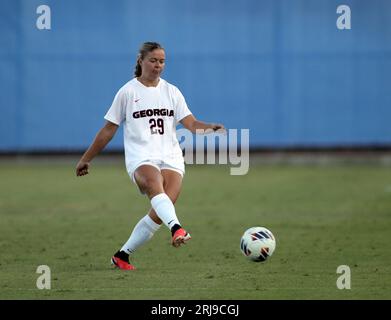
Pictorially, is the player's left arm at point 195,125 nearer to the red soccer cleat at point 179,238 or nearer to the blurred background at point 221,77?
the red soccer cleat at point 179,238

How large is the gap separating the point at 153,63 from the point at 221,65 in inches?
551

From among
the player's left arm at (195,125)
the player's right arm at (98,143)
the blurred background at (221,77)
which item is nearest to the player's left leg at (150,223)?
the player's left arm at (195,125)

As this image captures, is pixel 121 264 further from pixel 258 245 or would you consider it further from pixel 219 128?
pixel 219 128

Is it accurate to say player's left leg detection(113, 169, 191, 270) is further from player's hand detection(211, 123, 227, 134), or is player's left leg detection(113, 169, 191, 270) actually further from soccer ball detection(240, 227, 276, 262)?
soccer ball detection(240, 227, 276, 262)

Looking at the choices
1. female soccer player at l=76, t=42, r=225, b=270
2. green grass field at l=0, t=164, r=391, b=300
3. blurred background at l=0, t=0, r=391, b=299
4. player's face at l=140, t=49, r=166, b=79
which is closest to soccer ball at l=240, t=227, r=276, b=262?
green grass field at l=0, t=164, r=391, b=300

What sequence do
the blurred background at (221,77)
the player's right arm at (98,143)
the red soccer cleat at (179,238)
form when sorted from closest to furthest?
the red soccer cleat at (179,238) → the player's right arm at (98,143) → the blurred background at (221,77)

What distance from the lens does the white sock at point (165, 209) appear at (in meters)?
9.48

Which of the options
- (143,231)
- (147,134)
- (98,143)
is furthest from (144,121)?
(143,231)

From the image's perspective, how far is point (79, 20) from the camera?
2359cm

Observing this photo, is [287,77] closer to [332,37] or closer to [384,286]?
[332,37]

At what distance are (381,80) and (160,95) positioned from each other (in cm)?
1475

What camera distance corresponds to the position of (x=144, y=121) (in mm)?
9977

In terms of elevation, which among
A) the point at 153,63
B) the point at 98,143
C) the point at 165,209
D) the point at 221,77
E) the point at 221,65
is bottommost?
the point at 165,209
